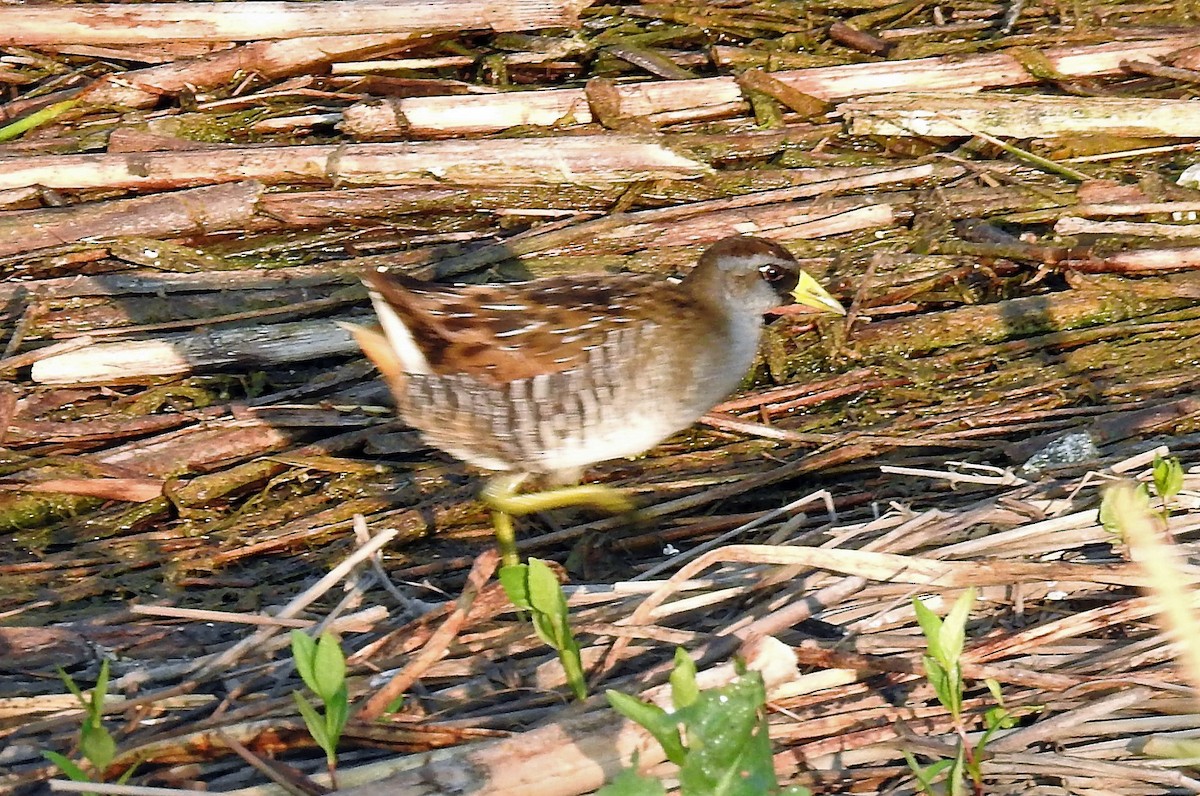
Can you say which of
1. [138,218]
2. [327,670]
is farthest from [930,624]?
[138,218]

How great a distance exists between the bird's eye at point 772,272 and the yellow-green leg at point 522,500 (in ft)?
2.55

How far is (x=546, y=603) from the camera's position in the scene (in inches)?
107

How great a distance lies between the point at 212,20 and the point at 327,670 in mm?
3332

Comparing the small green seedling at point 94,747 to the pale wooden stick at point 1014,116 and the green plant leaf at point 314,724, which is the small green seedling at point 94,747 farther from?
the pale wooden stick at point 1014,116

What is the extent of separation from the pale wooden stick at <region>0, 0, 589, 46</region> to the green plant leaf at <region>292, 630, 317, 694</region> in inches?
128

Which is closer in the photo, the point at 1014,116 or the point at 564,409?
the point at 564,409

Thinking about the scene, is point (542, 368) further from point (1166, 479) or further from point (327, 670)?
point (1166, 479)

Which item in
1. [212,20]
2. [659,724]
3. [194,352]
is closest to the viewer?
[659,724]

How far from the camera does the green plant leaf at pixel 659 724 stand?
218cm

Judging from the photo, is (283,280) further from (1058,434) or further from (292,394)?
(1058,434)

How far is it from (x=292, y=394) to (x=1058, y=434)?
2358 millimetres

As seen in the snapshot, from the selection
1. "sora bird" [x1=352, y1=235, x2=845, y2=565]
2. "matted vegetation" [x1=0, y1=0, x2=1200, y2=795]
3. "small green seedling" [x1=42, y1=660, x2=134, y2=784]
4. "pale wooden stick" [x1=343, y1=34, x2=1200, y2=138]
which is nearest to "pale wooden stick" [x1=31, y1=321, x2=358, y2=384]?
"matted vegetation" [x1=0, y1=0, x2=1200, y2=795]

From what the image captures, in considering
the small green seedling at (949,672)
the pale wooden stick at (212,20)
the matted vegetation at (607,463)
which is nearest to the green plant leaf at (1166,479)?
the matted vegetation at (607,463)

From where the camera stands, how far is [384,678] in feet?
9.53
